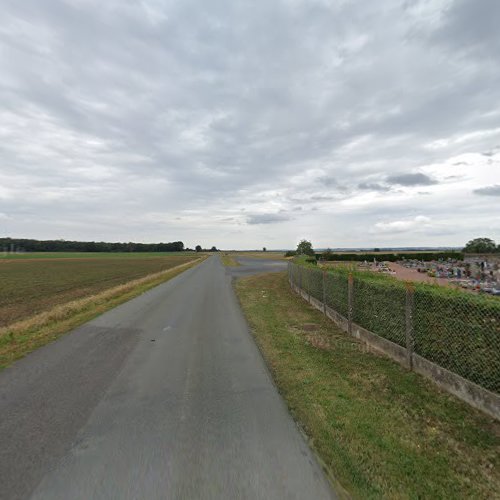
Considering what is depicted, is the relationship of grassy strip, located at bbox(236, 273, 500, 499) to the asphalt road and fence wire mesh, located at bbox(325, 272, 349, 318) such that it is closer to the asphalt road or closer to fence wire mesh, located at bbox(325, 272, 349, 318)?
the asphalt road

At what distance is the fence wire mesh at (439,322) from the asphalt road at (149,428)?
349 cm

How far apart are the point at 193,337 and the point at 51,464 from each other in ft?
18.0

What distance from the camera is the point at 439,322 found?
5824mm

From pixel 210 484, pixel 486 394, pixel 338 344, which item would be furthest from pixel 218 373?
pixel 486 394

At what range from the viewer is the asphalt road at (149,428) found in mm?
3152

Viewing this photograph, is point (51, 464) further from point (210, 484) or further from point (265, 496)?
point (265, 496)

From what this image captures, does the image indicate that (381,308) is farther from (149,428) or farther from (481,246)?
(481,246)

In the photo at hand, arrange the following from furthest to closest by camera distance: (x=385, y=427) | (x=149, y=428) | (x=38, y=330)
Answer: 1. (x=38, y=330)
2. (x=385, y=427)
3. (x=149, y=428)

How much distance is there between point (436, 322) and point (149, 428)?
5.82 m

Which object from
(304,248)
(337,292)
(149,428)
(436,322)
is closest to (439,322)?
(436,322)

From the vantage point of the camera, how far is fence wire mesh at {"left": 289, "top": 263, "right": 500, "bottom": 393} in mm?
4797

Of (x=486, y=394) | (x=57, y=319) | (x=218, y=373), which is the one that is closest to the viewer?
(x=486, y=394)

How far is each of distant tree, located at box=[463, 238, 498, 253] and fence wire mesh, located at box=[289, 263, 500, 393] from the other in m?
92.7

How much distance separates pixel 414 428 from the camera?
432cm
